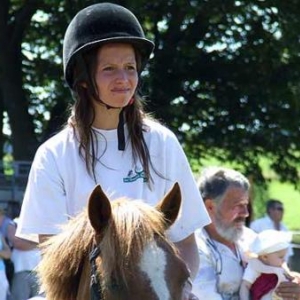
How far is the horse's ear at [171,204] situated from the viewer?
3.21m

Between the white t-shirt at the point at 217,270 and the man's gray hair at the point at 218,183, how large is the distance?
25 centimetres

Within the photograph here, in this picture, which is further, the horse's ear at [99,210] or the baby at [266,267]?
the baby at [266,267]

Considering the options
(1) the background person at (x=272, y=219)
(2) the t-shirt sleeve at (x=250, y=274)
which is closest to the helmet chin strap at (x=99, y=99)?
(2) the t-shirt sleeve at (x=250, y=274)

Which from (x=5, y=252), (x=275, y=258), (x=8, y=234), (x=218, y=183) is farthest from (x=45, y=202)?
(x=8, y=234)

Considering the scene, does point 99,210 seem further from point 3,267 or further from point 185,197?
point 3,267

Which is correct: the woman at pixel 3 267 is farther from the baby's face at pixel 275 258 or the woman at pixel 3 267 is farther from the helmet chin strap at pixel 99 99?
the helmet chin strap at pixel 99 99

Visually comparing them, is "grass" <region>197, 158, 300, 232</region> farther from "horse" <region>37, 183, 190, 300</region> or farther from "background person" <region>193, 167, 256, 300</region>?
"horse" <region>37, 183, 190, 300</region>

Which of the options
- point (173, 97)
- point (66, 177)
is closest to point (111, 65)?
point (66, 177)

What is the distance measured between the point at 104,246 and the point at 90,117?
74cm

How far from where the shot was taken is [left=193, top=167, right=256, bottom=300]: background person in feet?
17.2

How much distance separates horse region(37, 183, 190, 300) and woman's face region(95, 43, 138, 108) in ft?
1.63

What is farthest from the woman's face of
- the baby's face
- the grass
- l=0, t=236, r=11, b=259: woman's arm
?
the grass

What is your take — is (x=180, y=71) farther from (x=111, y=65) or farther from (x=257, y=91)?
(x=111, y=65)

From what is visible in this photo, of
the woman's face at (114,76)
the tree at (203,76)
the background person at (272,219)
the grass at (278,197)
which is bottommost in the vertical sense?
the grass at (278,197)
